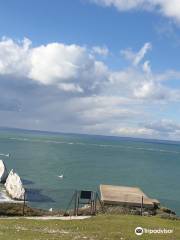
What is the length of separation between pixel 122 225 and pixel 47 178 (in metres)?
76.4

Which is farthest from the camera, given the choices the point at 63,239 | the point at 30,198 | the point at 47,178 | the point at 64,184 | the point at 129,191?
the point at 47,178

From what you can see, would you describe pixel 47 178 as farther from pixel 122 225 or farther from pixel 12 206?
pixel 122 225

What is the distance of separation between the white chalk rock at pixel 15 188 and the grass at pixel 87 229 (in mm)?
38549

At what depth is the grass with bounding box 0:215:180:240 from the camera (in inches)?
851

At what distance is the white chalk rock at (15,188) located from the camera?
66.2m

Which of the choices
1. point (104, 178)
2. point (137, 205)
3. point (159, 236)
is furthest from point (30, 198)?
point (159, 236)

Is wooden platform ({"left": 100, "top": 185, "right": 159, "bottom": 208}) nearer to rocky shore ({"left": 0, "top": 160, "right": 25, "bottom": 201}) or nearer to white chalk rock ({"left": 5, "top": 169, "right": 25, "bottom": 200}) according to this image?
rocky shore ({"left": 0, "top": 160, "right": 25, "bottom": 201})

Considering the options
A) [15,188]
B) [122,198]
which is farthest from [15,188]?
[122,198]

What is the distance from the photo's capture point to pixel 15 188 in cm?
6906

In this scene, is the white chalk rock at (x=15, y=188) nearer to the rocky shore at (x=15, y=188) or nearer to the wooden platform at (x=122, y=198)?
the rocky shore at (x=15, y=188)

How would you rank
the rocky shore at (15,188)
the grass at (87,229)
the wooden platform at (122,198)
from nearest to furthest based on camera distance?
the grass at (87,229) < the wooden platform at (122,198) < the rocky shore at (15,188)

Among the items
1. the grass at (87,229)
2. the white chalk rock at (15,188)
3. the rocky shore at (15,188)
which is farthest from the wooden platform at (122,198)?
the white chalk rock at (15,188)

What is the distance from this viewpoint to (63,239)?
20641 millimetres

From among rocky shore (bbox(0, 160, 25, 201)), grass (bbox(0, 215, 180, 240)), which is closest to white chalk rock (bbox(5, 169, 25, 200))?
rocky shore (bbox(0, 160, 25, 201))
